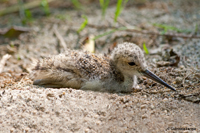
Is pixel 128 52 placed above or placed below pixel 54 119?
above

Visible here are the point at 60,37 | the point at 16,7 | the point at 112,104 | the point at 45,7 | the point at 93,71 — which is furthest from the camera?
the point at 16,7

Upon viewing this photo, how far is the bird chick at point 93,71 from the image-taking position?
2.54 metres

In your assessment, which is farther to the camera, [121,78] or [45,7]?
[45,7]

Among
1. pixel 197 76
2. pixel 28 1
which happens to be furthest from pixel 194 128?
pixel 28 1

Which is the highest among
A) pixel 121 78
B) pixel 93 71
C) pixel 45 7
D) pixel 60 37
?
pixel 45 7

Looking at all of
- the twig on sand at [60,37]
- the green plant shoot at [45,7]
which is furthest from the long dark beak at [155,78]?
the green plant shoot at [45,7]

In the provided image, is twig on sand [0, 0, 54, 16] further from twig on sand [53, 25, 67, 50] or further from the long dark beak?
the long dark beak

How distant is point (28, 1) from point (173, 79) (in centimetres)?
430

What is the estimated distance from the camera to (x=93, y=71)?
254 cm

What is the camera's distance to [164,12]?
485cm

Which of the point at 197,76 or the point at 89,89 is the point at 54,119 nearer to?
the point at 89,89

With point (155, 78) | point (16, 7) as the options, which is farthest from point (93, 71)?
point (16, 7)

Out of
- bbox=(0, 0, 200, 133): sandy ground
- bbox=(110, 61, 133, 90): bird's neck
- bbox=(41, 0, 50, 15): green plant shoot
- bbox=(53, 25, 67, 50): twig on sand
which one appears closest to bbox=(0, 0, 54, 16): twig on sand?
bbox=(41, 0, 50, 15): green plant shoot

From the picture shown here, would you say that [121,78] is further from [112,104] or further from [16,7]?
[16,7]
